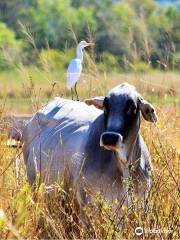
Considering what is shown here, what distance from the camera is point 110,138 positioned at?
447 centimetres

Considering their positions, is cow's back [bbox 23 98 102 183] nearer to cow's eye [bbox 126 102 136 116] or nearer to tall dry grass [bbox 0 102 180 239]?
tall dry grass [bbox 0 102 180 239]

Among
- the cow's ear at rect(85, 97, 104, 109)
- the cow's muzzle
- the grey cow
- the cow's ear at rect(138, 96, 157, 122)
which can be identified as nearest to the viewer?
the cow's muzzle

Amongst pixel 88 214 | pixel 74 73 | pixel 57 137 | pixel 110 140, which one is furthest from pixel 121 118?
pixel 74 73

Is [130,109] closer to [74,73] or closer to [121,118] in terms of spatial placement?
[121,118]

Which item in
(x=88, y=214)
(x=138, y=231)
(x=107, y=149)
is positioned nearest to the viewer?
(x=138, y=231)

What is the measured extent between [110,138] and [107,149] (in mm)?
347

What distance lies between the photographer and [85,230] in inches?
177

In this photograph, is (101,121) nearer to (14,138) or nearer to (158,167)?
(158,167)

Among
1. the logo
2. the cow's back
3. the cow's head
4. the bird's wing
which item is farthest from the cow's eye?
the bird's wing

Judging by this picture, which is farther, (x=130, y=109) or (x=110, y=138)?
(x=130, y=109)

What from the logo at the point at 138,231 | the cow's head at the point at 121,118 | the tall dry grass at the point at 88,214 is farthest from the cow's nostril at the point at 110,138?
the logo at the point at 138,231

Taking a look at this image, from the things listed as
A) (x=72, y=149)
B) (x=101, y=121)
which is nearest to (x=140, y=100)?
(x=101, y=121)

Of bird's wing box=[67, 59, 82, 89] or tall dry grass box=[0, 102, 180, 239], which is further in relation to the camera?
bird's wing box=[67, 59, 82, 89]

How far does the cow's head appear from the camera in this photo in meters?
4.50
